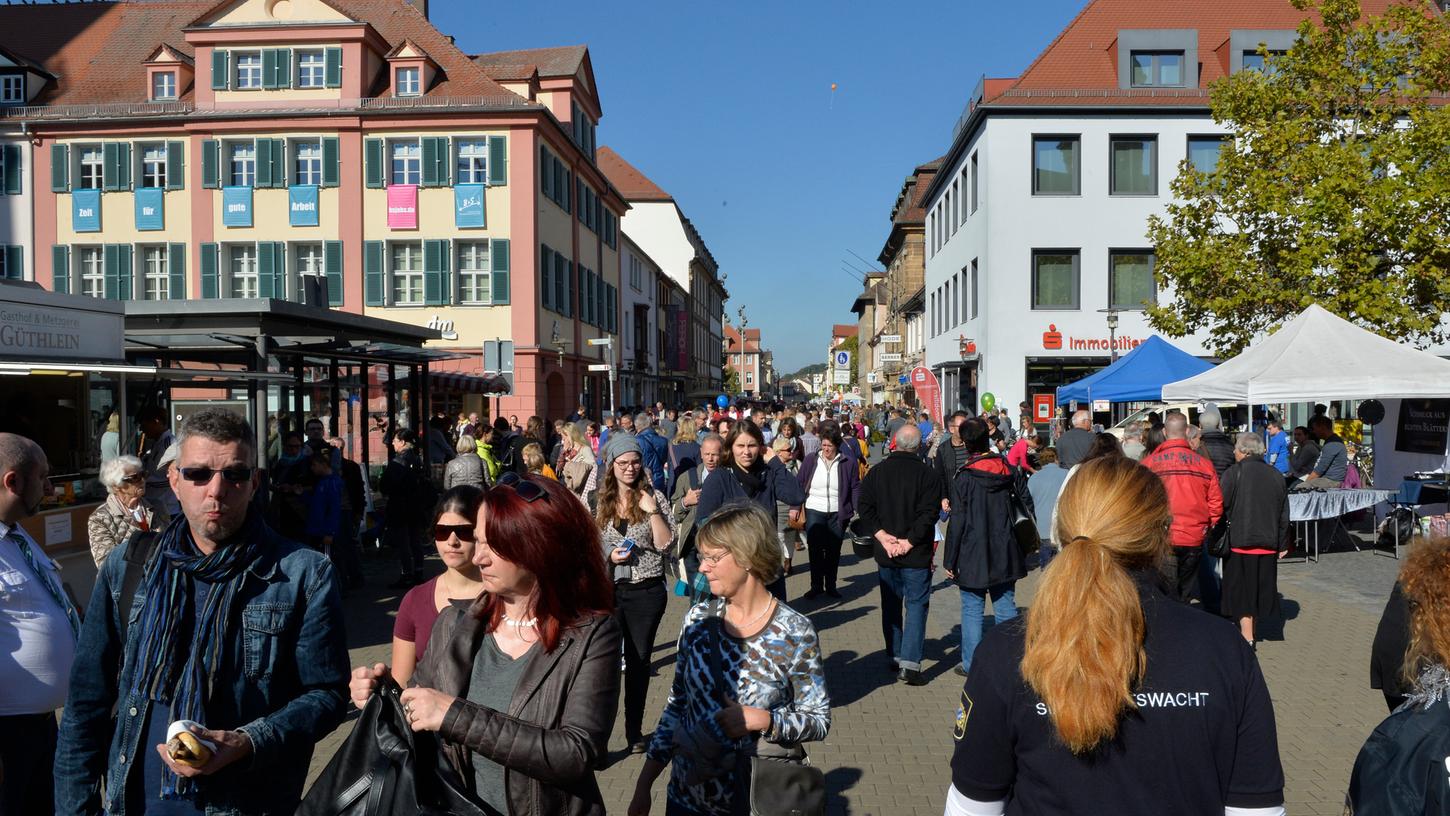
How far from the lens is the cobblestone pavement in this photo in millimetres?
5590

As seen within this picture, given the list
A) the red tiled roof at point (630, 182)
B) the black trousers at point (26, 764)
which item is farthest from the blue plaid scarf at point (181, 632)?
the red tiled roof at point (630, 182)

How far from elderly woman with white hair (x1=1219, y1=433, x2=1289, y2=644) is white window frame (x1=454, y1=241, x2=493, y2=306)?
24.1m

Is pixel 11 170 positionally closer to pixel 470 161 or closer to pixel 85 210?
pixel 85 210

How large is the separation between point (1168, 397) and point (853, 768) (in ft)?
35.0

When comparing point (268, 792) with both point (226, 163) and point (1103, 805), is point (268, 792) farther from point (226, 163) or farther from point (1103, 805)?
point (226, 163)

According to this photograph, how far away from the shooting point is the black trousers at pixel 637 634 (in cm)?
607

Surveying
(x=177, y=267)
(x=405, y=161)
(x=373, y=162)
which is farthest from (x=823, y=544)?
(x=177, y=267)

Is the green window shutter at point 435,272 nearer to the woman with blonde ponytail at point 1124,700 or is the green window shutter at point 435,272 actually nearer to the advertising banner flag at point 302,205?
the advertising banner flag at point 302,205

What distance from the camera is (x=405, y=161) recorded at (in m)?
29.7

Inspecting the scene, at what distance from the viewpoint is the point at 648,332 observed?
5644 cm

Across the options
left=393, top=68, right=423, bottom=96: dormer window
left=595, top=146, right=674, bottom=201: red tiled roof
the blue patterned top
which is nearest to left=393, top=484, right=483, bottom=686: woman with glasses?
the blue patterned top

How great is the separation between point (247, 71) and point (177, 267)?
5797mm

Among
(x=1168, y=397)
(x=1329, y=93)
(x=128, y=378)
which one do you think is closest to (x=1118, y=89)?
(x=1329, y=93)

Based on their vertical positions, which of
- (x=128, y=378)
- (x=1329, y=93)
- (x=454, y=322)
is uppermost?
(x=1329, y=93)
